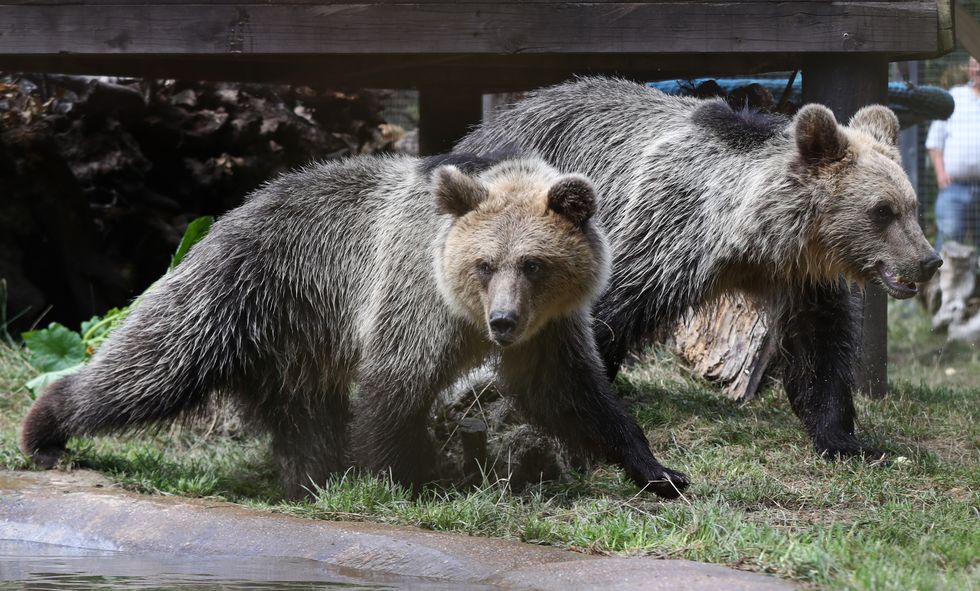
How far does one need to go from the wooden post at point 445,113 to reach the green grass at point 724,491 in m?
2.46

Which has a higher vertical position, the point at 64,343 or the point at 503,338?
the point at 503,338

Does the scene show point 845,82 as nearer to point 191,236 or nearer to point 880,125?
point 880,125

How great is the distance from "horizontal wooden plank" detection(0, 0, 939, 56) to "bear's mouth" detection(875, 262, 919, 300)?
1.65 metres

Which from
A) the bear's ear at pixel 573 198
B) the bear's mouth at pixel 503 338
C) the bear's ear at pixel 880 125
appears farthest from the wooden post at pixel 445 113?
the bear's mouth at pixel 503 338

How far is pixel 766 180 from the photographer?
6457 millimetres

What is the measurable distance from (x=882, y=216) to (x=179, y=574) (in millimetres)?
3881

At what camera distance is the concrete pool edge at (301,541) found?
170 inches

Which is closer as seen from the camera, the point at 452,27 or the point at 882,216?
the point at 882,216

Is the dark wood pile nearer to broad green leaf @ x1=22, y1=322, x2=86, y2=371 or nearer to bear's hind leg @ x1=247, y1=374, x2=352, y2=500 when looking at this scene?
broad green leaf @ x1=22, y1=322, x2=86, y2=371

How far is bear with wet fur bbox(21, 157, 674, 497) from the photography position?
18.0ft

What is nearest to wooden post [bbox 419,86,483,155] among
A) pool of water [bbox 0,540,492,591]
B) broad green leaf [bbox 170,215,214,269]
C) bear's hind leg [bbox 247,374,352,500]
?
broad green leaf [bbox 170,215,214,269]

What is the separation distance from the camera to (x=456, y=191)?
5.52 m

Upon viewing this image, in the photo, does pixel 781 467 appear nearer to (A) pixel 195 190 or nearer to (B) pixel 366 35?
(B) pixel 366 35

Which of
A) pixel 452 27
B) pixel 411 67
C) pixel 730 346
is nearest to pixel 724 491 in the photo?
pixel 730 346
